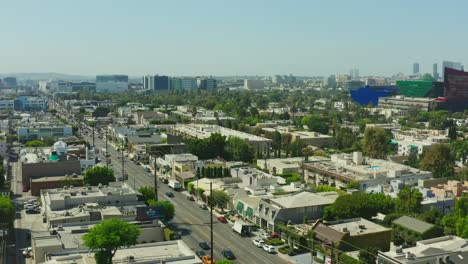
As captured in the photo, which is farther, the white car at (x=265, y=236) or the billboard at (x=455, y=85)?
the billboard at (x=455, y=85)

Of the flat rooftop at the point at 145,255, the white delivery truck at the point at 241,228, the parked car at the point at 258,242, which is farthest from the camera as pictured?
the white delivery truck at the point at 241,228

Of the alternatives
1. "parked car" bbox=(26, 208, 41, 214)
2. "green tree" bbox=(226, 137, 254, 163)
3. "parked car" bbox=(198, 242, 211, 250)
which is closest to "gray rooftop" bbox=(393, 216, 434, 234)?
"parked car" bbox=(198, 242, 211, 250)

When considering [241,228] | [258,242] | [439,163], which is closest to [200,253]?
[258,242]

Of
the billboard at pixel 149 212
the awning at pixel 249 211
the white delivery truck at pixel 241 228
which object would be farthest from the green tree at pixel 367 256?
the billboard at pixel 149 212

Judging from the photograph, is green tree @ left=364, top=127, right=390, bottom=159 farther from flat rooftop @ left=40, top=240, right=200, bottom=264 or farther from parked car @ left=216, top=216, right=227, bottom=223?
flat rooftop @ left=40, top=240, right=200, bottom=264

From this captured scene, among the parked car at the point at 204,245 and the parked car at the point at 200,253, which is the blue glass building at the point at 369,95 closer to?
the parked car at the point at 204,245

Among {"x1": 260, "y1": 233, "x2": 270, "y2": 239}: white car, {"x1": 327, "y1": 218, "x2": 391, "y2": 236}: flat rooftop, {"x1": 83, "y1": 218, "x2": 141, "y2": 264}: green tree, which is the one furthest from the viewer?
{"x1": 260, "y1": 233, "x2": 270, "y2": 239}: white car
